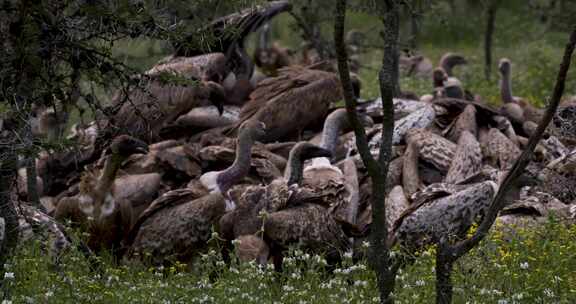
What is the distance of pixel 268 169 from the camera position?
9.97m

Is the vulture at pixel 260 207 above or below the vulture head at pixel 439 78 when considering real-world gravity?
above

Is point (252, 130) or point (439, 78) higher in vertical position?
point (252, 130)

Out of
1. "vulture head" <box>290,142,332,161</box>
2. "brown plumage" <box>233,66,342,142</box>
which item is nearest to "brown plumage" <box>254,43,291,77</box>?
"brown plumage" <box>233,66,342,142</box>

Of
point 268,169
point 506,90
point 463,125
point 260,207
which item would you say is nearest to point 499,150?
point 463,125

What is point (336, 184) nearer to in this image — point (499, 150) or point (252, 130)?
point (252, 130)

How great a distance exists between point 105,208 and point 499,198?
4061mm

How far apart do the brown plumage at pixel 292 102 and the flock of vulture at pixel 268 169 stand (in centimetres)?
1

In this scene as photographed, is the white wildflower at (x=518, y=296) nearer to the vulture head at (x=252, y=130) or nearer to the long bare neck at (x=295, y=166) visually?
the long bare neck at (x=295, y=166)

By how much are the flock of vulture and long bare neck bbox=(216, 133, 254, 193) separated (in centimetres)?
1

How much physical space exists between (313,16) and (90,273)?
6787 millimetres

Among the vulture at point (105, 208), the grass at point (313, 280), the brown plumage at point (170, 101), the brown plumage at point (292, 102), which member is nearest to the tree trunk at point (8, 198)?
the grass at point (313, 280)

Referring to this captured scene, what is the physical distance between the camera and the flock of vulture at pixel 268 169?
8.34 meters

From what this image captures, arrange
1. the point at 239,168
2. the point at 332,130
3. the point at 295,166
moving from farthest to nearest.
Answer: the point at 332,130, the point at 295,166, the point at 239,168

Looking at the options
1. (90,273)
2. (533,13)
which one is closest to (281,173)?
(90,273)
